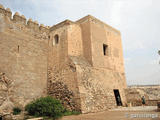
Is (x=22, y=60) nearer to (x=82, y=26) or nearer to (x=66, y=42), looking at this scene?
(x=66, y=42)

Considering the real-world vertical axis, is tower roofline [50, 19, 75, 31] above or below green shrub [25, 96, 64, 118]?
above

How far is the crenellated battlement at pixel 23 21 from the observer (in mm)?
9637

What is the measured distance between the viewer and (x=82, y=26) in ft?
39.3

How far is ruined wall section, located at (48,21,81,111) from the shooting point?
30.1 feet

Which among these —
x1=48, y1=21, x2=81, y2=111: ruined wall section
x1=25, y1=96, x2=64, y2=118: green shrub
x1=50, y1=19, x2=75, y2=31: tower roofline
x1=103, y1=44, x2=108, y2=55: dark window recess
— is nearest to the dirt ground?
x1=25, y1=96, x2=64, y2=118: green shrub

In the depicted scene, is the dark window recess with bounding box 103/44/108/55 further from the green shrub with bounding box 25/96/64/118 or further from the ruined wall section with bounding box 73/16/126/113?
the green shrub with bounding box 25/96/64/118

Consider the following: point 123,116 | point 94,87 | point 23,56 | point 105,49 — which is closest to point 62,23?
point 23,56

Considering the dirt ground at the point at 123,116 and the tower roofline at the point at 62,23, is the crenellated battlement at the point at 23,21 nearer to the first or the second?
the tower roofline at the point at 62,23

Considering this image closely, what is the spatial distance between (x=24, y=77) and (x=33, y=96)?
1.39 metres

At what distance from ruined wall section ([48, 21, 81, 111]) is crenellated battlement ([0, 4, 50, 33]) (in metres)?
0.87

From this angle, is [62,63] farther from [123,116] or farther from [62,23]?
[123,116]

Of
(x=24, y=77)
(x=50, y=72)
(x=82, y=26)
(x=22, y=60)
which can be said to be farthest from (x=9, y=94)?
(x=82, y=26)

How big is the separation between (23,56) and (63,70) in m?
2.79

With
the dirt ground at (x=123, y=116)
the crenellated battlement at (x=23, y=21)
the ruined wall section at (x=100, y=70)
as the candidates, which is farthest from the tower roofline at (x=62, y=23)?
the dirt ground at (x=123, y=116)
